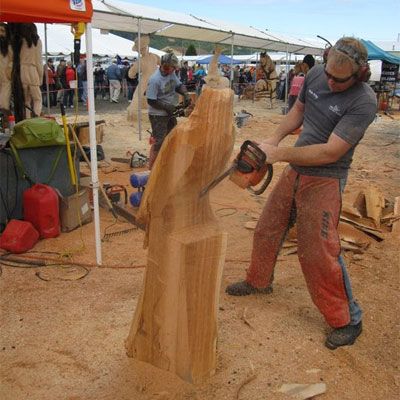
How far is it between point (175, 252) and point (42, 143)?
290cm

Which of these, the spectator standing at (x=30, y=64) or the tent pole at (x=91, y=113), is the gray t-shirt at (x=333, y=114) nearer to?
the tent pole at (x=91, y=113)

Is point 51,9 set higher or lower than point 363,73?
higher

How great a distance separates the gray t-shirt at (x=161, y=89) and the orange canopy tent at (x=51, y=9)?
8.84 ft

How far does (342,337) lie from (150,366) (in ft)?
3.71

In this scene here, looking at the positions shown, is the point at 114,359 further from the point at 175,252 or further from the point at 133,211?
the point at 133,211

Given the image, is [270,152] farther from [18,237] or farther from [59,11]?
[18,237]

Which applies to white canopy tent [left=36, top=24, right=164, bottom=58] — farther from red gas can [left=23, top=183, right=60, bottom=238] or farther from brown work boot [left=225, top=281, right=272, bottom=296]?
brown work boot [left=225, top=281, right=272, bottom=296]

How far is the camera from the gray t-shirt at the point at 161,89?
5867 millimetres

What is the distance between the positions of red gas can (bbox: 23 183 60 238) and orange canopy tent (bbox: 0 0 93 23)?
1.70 m

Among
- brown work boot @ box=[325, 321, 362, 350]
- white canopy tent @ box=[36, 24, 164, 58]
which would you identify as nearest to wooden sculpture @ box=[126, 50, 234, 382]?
brown work boot @ box=[325, 321, 362, 350]

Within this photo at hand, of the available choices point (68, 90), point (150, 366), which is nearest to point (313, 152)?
point (150, 366)

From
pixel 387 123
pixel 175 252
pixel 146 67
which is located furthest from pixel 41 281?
pixel 387 123

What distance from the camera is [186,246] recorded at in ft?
6.40

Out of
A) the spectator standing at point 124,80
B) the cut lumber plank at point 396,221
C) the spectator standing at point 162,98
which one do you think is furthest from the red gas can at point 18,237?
the spectator standing at point 124,80
